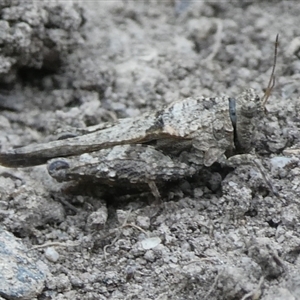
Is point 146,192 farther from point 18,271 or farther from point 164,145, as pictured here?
point 18,271

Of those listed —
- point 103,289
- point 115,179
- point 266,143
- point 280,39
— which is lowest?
point 103,289

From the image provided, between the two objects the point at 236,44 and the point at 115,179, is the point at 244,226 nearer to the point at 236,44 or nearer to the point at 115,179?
the point at 115,179

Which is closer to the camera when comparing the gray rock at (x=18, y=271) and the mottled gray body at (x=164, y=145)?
the gray rock at (x=18, y=271)

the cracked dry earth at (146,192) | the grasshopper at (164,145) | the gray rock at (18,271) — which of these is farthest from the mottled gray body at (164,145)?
the gray rock at (18,271)

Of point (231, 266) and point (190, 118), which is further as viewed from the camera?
point (190, 118)

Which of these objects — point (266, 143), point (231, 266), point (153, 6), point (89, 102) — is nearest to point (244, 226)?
point (231, 266)

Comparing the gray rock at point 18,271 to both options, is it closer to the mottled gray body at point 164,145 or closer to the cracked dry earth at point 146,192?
the cracked dry earth at point 146,192
